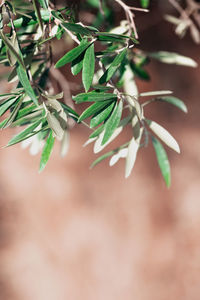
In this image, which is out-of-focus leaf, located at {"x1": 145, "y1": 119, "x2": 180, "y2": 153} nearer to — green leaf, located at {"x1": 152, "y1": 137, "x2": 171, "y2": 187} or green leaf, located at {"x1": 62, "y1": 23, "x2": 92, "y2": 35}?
green leaf, located at {"x1": 152, "y1": 137, "x2": 171, "y2": 187}

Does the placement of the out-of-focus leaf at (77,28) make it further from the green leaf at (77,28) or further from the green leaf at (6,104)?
the green leaf at (6,104)

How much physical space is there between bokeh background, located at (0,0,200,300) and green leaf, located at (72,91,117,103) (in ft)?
4.03

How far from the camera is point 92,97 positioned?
54 cm

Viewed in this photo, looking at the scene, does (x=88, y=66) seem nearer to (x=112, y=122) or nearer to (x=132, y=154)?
(x=112, y=122)

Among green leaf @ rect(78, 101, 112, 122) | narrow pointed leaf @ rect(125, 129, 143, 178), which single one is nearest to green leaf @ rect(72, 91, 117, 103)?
green leaf @ rect(78, 101, 112, 122)

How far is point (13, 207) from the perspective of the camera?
1742 mm

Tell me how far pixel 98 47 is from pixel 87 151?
0.48m

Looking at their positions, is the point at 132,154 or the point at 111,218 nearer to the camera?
the point at 132,154

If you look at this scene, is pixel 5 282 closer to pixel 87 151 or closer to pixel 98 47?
pixel 87 151

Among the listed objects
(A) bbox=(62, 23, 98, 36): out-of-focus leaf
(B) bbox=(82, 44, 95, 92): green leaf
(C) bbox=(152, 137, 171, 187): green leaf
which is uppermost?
(A) bbox=(62, 23, 98, 36): out-of-focus leaf

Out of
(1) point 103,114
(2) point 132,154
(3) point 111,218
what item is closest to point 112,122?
(1) point 103,114

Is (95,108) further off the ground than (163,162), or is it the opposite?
(95,108)

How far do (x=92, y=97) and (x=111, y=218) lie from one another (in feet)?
4.38

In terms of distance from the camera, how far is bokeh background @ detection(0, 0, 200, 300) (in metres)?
1.75
